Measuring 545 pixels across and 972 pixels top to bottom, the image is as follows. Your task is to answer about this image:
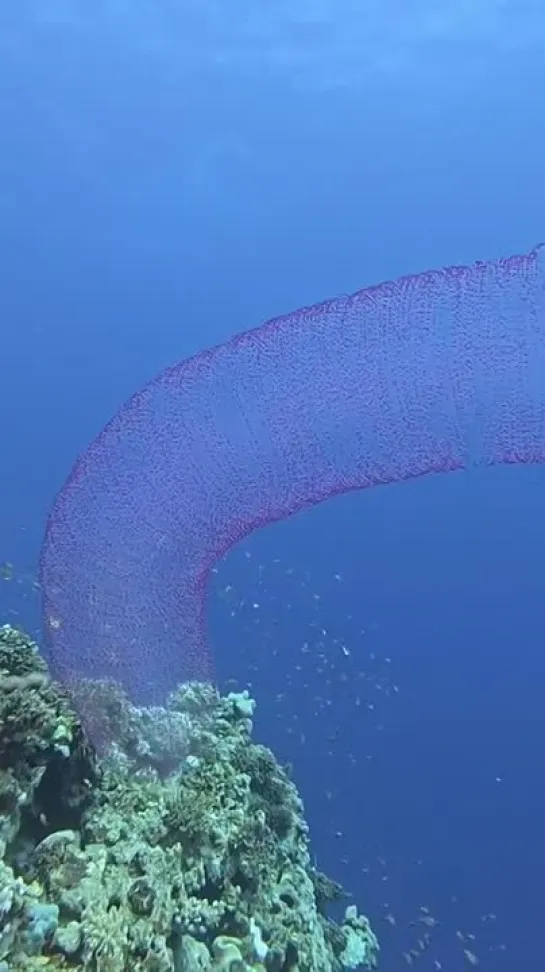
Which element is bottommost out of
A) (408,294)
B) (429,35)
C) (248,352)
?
(248,352)

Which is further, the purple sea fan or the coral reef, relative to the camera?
the purple sea fan

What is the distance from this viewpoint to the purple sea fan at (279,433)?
642cm

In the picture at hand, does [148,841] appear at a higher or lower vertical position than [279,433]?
lower

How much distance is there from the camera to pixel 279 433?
23.1ft

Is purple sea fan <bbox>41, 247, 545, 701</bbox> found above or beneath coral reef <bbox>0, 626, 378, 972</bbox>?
above

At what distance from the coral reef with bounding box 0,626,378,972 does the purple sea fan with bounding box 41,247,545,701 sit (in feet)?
2.13

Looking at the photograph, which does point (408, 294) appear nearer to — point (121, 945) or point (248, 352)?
point (248, 352)

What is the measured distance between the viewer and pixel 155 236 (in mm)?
32156

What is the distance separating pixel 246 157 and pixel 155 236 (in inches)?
196

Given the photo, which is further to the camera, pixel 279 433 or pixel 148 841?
pixel 279 433

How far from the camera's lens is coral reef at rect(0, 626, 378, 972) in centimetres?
413

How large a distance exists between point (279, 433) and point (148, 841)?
3233mm

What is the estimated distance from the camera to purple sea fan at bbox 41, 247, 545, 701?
21.1ft

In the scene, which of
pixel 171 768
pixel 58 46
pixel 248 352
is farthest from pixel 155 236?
pixel 171 768
